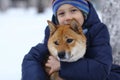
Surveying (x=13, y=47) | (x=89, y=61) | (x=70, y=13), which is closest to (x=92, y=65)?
(x=89, y=61)

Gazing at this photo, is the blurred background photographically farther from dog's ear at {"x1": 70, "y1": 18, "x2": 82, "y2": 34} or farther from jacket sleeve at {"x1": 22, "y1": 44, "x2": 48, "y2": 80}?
dog's ear at {"x1": 70, "y1": 18, "x2": 82, "y2": 34}

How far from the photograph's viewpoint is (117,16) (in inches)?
238

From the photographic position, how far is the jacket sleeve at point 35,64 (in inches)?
187

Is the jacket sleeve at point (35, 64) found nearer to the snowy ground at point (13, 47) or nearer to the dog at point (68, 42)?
the dog at point (68, 42)

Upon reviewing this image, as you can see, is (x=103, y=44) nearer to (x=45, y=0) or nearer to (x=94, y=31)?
(x=94, y=31)

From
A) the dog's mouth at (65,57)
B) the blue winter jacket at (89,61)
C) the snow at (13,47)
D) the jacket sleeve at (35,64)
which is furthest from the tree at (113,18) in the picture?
the snow at (13,47)

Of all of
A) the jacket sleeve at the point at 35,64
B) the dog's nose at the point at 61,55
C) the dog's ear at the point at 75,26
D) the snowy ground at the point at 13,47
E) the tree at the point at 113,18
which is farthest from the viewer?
the snowy ground at the point at 13,47

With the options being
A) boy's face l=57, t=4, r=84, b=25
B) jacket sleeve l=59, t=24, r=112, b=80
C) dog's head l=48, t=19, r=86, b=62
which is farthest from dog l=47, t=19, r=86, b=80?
boy's face l=57, t=4, r=84, b=25

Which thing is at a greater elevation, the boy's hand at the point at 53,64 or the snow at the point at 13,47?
the boy's hand at the point at 53,64

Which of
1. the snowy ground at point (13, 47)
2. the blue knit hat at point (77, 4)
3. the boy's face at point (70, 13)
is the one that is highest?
the blue knit hat at point (77, 4)

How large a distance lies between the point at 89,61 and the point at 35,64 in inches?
20.6

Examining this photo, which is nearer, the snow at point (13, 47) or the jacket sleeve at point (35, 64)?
the jacket sleeve at point (35, 64)

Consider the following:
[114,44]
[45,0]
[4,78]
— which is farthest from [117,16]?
[45,0]

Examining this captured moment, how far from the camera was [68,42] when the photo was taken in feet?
14.5
